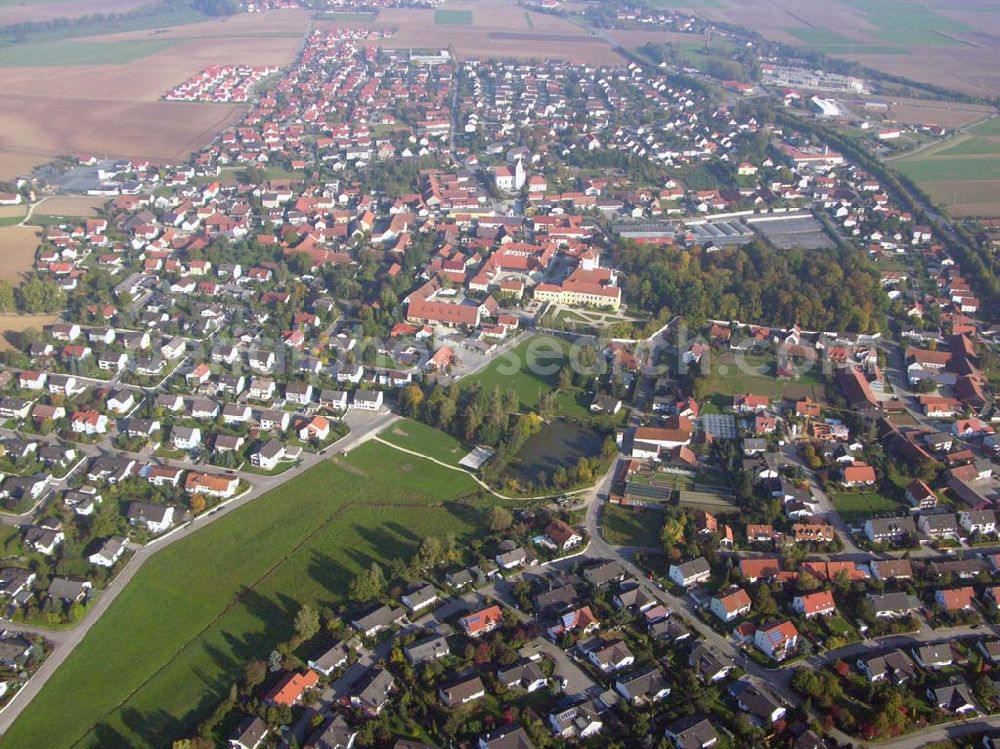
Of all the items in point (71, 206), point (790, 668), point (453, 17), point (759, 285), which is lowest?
point (790, 668)

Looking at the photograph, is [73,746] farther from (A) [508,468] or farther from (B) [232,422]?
(A) [508,468]

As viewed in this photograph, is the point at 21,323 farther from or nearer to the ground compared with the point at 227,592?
farther from the ground

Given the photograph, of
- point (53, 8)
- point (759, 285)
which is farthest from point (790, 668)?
point (53, 8)

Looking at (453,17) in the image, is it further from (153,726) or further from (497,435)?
(153,726)

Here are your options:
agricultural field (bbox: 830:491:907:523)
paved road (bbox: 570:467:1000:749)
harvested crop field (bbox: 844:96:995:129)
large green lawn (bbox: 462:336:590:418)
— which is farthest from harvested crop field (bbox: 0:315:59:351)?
harvested crop field (bbox: 844:96:995:129)

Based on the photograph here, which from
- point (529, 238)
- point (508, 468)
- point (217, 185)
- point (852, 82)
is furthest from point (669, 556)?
point (852, 82)

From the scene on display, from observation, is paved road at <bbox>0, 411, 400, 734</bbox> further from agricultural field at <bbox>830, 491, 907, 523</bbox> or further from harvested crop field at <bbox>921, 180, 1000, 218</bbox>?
harvested crop field at <bbox>921, 180, 1000, 218</bbox>
